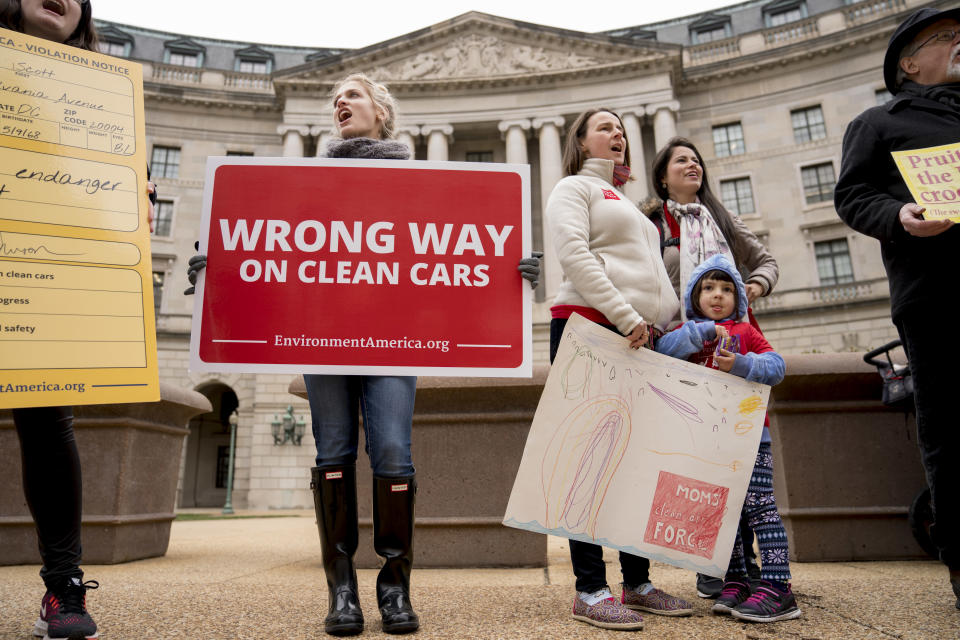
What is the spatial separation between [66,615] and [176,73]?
37.5m

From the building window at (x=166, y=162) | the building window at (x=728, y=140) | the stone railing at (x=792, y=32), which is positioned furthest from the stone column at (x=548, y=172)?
the building window at (x=166, y=162)

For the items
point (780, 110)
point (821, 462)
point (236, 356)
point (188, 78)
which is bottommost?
point (821, 462)

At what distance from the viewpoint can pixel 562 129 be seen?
3108 cm

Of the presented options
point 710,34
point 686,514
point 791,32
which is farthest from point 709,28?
point 686,514

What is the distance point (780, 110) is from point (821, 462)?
29.7 metres

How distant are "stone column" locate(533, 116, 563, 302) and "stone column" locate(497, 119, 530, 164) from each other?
23.9 inches

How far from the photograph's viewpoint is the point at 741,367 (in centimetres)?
266

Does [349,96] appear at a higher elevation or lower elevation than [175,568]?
higher

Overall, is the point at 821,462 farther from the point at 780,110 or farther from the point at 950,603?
the point at 780,110

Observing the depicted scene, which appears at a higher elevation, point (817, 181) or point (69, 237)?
point (817, 181)

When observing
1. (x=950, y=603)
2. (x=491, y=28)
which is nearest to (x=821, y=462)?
(x=950, y=603)

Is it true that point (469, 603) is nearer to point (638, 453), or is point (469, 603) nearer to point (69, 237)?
point (638, 453)

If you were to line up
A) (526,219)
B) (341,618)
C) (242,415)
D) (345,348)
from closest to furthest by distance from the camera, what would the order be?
1. (341,618)
2. (345,348)
3. (526,219)
4. (242,415)

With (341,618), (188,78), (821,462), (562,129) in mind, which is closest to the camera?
(341,618)
